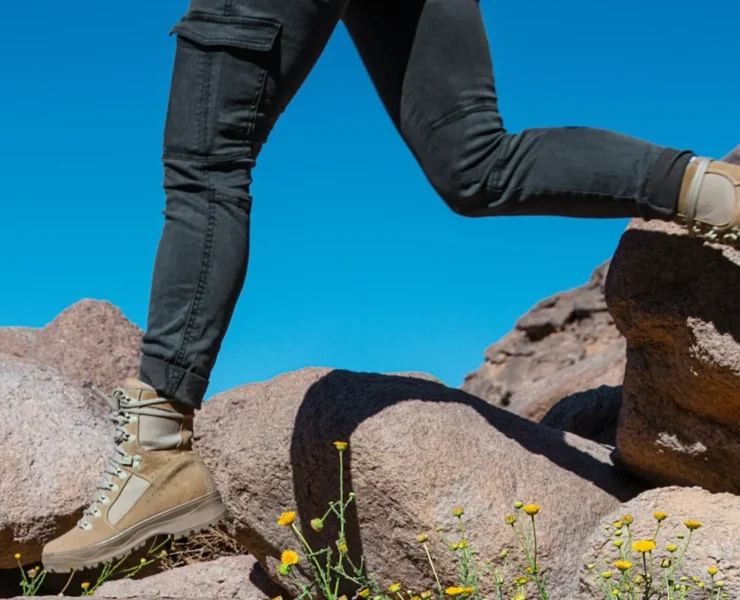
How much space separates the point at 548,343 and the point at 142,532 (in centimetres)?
930

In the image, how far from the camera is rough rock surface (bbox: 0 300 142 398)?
5.53 meters

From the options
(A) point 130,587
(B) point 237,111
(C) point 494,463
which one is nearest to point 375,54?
(B) point 237,111

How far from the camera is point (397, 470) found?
3.16 metres

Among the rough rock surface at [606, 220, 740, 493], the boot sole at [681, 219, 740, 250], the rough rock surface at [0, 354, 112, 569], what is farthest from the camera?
the rough rock surface at [0, 354, 112, 569]

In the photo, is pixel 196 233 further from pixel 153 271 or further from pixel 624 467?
pixel 624 467

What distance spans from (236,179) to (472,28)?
0.89m

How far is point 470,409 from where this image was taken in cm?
350

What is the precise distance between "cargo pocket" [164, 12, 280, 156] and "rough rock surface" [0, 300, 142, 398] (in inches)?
124

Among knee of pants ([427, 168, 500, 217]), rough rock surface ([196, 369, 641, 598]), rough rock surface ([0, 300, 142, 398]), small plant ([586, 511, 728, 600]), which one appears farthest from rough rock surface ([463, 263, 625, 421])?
knee of pants ([427, 168, 500, 217])

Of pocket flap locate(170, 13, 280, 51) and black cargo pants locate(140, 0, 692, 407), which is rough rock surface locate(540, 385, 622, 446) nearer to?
black cargo pants locate(140, 0, 692, 407)

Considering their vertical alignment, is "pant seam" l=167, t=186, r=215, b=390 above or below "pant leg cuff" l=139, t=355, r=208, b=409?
above

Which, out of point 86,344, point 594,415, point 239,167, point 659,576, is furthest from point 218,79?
point 86,344

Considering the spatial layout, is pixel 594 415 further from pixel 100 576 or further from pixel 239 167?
pixel 239 167

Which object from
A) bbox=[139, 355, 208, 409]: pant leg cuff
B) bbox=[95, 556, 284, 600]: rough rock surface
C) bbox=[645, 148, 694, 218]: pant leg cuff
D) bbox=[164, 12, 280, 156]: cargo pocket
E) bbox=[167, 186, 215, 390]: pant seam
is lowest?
bbox=[95, 556, 284, 600]: rough rock surface
